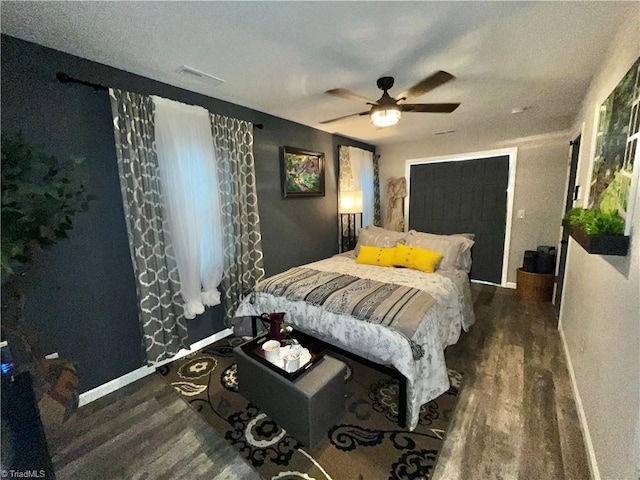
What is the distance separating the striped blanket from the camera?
5.84ft

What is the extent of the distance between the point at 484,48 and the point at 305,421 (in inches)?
102

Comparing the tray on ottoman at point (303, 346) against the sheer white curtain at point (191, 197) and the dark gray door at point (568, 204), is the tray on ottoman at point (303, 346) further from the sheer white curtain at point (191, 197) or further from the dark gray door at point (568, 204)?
the dark gray door at point (568, 204)

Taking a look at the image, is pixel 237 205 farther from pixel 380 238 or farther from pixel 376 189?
pixel 376 189

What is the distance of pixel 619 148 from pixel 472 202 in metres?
2.89

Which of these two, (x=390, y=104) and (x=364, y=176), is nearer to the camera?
(x=390, y=104)

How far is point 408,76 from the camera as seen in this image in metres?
2.16

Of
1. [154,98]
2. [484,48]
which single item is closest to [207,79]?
[154,98]

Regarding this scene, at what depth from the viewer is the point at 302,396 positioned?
1485mm

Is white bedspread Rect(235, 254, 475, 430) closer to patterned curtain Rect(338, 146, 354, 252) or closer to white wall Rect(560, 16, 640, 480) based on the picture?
white wall Rect(560, 16, 640, 480)

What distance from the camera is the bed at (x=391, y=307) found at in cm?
171

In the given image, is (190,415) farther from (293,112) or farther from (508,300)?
(508,300)

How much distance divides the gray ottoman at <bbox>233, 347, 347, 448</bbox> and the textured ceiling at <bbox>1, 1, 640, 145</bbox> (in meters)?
2.04

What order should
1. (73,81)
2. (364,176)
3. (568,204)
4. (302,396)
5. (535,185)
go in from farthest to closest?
(364,176)
(535,185)
(568,204)
(73,81)
(302,396)

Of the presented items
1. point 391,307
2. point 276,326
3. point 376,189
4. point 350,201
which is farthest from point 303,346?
point 376,189
